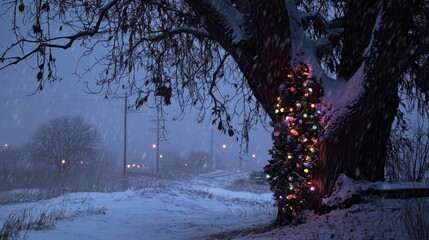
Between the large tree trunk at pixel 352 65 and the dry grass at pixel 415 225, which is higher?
the large tree trunk at pixel 352 65

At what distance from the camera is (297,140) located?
6000 mm

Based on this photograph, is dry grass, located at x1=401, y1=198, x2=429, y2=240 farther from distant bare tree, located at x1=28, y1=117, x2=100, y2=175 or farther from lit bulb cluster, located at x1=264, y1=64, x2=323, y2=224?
distant bare tree, located at x1=28, y1=117, x2=100, y2=175

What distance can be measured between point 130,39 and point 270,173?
391 centimetres

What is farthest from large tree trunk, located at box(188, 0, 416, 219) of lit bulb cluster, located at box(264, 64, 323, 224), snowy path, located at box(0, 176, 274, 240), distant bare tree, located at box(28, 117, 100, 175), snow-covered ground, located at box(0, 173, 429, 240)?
distant bare tree, located at box(28, 117, 100, 175)

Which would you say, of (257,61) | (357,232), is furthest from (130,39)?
(357,232)

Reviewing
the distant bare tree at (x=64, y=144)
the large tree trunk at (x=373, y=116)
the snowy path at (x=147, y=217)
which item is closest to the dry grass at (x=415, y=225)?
the large tree trunk at (x=373, y=116)

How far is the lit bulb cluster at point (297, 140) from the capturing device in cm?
589

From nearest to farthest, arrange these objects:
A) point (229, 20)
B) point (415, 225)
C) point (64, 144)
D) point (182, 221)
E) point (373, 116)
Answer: point (415, 225)
point (373, 116)
point (229, 20)
point (182, 221)
point (64, 144)

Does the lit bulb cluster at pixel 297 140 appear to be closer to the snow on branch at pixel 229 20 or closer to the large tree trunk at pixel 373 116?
the large tree trunk at pixel 373 116

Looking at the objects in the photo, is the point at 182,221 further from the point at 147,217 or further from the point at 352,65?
the point at 352,65

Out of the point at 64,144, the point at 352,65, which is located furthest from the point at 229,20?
the point at 64,144

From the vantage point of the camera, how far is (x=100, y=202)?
12.3 meters

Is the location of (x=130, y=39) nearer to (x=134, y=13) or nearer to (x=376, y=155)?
(x=134, y=13)

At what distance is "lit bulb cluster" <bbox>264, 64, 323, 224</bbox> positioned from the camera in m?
5.89
